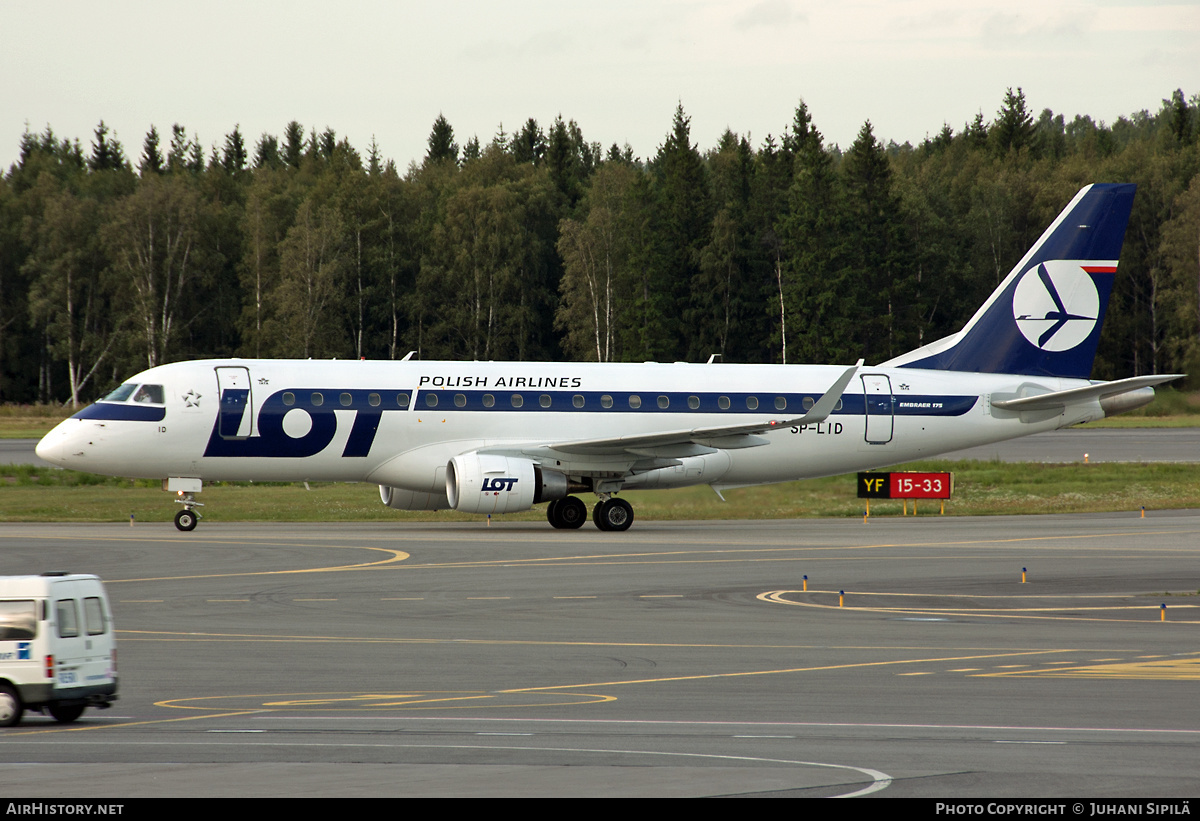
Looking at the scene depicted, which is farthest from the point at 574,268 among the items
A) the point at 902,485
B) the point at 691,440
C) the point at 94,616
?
the point at 94,616

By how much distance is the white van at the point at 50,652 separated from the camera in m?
13.6

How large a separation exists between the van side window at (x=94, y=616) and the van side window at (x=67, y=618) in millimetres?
123

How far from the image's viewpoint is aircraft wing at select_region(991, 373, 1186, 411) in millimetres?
38125

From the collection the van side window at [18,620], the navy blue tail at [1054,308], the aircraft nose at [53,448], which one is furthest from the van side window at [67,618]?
the navy blue tail at [1054,308]

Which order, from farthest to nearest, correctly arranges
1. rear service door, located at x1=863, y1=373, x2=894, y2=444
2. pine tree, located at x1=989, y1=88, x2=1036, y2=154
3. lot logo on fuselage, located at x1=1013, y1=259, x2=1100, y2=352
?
1. pine tree, located at x1=989, y1=88, x2=1036, y2=154
2. lot logo on fuselage, located at x1=1013, y1=259, x2=1100, y2=352
3. rear service door, located at x1=863, y1=373, x2=894, y2=444

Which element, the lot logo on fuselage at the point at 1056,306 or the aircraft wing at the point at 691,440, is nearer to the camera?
the aircraft wing at the point at 691,440

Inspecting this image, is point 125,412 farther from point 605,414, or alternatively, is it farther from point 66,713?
point 66,713

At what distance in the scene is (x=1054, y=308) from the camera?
4194 centimetres

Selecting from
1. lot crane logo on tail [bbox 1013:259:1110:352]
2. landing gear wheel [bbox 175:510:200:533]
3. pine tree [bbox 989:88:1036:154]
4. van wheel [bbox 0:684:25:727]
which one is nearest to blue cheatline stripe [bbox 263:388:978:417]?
lot crane logo on tail [bbox 1013:259:1110:352]

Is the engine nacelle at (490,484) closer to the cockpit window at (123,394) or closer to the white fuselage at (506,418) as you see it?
the white fuselage at (506,418)

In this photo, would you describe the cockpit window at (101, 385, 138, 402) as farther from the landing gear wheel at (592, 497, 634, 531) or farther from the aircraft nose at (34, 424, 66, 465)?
the landing gear wheel at (592, 497, 634, 531)

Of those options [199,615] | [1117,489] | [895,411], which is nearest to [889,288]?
[1117,489]

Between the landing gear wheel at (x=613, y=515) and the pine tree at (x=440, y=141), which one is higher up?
the pine tree at (x=440, y=141)

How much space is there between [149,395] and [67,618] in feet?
75.3
